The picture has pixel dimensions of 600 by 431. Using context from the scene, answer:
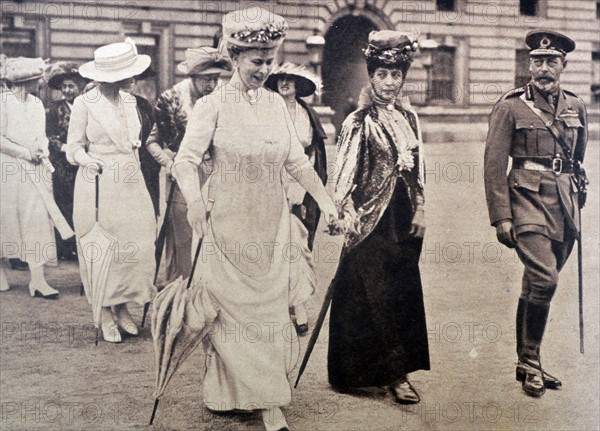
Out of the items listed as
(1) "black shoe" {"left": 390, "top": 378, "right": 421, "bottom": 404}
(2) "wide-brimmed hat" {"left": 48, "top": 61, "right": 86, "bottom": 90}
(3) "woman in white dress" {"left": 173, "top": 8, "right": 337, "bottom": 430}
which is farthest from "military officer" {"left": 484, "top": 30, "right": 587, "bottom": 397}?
(2) "wide-brimmed hat" {"left": 48, "top": 61, "right": 86, "bottom": 90}

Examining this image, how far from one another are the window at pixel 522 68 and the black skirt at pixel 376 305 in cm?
114

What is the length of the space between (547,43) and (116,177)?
10.1 ft

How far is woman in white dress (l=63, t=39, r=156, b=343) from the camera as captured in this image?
16.4ft

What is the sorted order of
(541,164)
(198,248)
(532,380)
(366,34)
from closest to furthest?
(198,248), (366,34), (541,164), (532,380)

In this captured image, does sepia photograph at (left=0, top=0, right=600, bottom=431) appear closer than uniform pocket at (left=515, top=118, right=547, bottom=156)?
Yes

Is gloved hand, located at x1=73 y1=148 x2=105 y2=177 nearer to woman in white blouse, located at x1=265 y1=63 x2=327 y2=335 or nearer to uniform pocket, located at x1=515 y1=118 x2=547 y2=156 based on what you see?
woman in white blouse, located at x1=265 y1=63 x2=327 y2=335

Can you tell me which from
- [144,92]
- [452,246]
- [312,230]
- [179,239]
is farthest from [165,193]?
[452,246]

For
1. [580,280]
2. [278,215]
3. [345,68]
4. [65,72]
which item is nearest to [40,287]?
[65,72]

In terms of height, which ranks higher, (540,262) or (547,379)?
(540,262)

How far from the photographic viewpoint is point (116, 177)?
5059 millimetres

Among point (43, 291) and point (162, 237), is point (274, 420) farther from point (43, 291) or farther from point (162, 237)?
point (43, 291)

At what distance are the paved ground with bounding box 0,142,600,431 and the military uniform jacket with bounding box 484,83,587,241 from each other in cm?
14

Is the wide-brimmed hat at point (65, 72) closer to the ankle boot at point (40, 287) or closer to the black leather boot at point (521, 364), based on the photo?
the ankle boot at point (40, 287)

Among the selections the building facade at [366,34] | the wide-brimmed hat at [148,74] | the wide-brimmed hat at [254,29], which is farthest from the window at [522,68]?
the wide-brimmed hat at [148,74]
